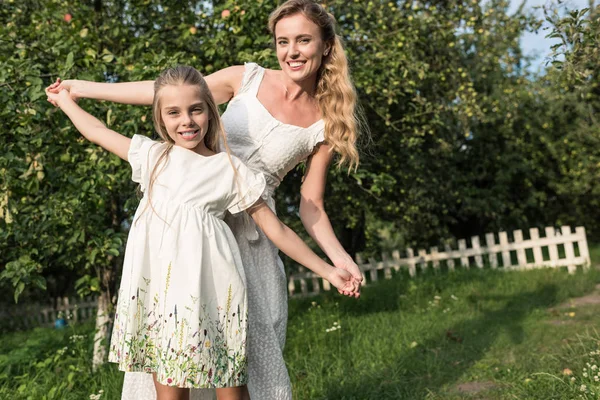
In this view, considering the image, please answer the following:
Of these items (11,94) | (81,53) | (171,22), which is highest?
(171,22)

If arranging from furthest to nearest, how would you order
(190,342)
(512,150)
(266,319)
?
(512,150) < (266,319) < (190,342)

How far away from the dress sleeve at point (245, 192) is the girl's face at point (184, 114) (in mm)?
194

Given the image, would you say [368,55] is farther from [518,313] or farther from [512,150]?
[512,150]

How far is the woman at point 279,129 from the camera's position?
92.0 inches

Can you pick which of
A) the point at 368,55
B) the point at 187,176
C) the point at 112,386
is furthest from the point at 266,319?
the point at 368,55

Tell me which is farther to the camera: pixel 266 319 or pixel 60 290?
pixel 60 290

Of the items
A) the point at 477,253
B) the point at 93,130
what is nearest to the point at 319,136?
the point at 93,130

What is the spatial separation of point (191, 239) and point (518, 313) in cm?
503

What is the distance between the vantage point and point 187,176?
211cm

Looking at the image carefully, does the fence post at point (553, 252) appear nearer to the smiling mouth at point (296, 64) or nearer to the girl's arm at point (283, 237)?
the smiling mouth at point (296, 64)

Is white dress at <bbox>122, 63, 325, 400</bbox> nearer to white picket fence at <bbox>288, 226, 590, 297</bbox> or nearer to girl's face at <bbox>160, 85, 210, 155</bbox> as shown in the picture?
girl's face at <bbox>160, 85, 210, 155</bbox>

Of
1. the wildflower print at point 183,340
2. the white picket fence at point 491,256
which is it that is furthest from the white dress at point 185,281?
the white picket fence at point 491,256

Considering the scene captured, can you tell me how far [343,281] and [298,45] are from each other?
0.92 meters

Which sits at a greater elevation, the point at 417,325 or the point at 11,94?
the point at 11,94
